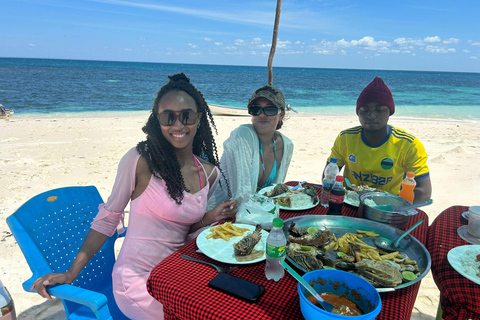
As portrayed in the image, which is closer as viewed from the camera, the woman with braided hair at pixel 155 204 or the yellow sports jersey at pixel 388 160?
the woman with braided hair at pixel 155 204

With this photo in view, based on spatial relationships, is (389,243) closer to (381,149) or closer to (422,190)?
(422,190)

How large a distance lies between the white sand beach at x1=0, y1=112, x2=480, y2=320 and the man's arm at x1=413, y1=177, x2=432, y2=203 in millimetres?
1127

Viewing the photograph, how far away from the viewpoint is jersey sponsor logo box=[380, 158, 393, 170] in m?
3.26

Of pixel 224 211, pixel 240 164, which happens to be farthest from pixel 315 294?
pixel 240 164

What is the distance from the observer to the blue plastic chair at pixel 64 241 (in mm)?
1956

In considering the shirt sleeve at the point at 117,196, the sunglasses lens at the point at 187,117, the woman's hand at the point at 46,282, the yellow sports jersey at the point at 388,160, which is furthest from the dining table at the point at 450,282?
the woman's hand at the point at 46,282

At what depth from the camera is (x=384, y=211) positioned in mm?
1993

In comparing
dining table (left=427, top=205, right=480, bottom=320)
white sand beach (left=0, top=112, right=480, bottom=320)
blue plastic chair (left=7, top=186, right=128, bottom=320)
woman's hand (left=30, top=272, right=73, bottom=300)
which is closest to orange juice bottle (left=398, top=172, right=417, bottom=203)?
dining table (left=427, top=205, right=480, bottom=320)

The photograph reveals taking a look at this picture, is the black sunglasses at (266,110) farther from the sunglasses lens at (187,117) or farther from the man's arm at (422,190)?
the man's arm at (422,190)

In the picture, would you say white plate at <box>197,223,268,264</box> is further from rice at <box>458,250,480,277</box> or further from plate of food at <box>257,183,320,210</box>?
rice at <box>458,250,480,277</box>

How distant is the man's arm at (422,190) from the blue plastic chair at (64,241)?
113 inches

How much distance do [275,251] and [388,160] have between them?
2425mm

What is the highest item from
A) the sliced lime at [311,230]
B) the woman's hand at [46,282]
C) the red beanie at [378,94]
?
the red beanie at [378,94]

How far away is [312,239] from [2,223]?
4942mm
